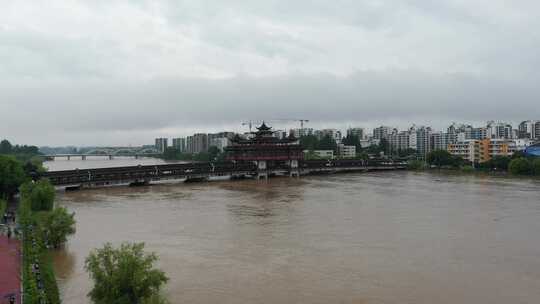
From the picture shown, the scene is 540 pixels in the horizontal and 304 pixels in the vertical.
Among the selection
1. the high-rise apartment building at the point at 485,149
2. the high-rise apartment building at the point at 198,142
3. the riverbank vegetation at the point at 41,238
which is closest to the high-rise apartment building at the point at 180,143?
the high-rise apartment building at the point at 198,142

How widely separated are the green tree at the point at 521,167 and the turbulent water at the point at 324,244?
18.3m

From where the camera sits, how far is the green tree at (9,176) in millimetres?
26844

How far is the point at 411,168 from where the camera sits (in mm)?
65062

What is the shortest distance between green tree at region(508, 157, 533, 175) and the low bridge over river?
55.3 ft

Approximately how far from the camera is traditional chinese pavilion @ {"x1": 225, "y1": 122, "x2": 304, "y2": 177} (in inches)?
2069

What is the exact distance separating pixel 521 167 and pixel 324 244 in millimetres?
40853

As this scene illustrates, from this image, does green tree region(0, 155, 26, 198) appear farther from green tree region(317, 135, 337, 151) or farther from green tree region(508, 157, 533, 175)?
green tree region(317, 135, 337, 151)

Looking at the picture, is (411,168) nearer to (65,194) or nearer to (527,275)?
(65,194)

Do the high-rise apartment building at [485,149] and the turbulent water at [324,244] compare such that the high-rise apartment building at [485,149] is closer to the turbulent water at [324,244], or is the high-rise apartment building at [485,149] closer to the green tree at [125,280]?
the turbulent water at [324,244]

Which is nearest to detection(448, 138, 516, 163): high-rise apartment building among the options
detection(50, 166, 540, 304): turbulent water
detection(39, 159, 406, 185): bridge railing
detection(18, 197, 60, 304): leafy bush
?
detection(39, 159, 406, 185): bridge railing

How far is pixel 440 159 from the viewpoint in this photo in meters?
63.6

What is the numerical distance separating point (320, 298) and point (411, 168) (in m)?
55.9

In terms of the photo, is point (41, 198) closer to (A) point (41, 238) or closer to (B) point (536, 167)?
(A) point (41, 238)

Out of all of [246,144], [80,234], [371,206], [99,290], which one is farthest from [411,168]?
[99,290]
